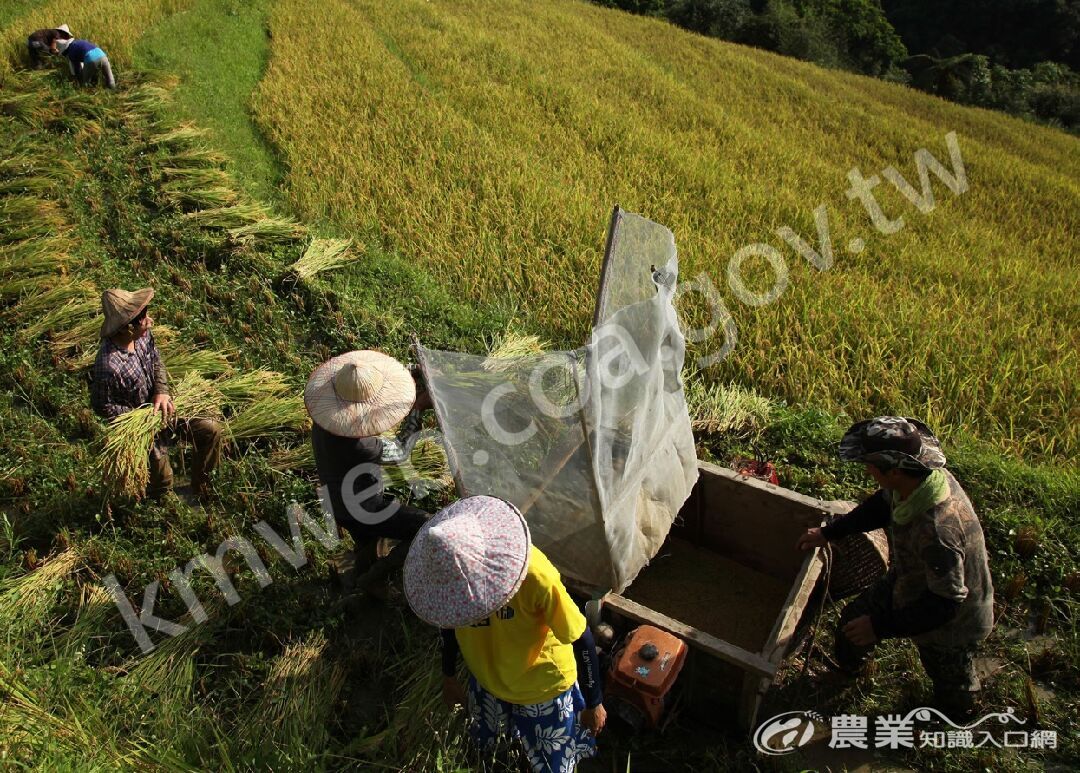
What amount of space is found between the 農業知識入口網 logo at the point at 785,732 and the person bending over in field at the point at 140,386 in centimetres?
277

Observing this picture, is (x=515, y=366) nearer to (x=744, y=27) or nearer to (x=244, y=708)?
(x=244, y=708)

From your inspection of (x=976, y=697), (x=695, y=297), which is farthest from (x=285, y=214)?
(x=976, y=697)

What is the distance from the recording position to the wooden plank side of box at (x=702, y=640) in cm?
249

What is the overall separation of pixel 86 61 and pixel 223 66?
1914mm

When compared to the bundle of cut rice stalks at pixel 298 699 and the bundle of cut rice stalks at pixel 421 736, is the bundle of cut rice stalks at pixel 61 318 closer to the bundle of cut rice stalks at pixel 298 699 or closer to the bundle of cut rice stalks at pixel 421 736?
the bundle of cut rice stalks at pixel 298 699

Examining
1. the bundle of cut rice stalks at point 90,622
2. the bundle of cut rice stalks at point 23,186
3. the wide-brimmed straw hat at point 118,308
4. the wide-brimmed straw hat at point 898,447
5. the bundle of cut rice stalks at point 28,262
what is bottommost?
the bundle of cut rice stalks at point 90,622

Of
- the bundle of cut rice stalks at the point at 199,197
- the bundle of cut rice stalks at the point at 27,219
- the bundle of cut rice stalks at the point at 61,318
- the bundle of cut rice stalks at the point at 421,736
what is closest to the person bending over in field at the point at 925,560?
the bundle of cut rice stalks at the point at 421,736

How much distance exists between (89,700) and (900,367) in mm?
4406

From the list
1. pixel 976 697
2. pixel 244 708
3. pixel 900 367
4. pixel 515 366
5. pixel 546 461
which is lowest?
pixel 244 708

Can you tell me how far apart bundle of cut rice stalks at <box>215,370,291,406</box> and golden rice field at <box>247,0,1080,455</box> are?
69.2 inches

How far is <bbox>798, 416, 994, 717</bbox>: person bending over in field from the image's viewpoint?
2.44m

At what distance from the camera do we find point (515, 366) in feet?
8.10

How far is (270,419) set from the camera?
13.9 ft

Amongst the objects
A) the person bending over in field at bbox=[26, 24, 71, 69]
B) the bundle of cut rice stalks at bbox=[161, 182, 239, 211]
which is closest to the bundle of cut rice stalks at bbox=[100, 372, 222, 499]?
the bundle of cut rice stalks at bbox=[161, 182, 239, 211]
